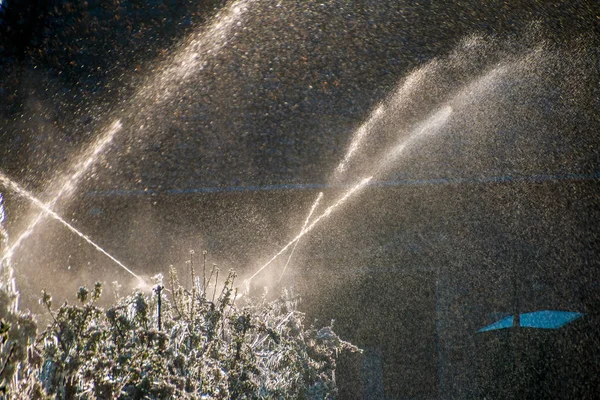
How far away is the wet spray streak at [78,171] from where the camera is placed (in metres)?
2.94

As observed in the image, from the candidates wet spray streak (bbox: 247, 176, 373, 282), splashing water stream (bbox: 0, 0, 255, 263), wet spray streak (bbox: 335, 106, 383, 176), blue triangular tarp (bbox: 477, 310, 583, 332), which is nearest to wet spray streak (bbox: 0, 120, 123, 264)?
splashing water stream (bbox: 0, 0, 255, 263)

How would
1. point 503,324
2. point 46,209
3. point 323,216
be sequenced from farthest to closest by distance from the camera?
point 503,324 → point 323,216 → point 46,209

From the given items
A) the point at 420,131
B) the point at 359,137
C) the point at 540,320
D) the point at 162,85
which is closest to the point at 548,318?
the point at 540,320

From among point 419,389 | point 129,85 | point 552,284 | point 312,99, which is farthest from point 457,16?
point 419,389

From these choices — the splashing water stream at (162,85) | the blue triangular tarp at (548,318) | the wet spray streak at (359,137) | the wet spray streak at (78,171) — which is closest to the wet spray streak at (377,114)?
the wet spray streak at (359,137)

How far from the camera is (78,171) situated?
3066mm

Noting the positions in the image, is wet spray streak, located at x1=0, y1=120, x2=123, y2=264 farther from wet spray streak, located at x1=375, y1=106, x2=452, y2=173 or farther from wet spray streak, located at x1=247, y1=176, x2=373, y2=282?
wet spray streak, located at x1=375, y1=106, x2=452, y2=173

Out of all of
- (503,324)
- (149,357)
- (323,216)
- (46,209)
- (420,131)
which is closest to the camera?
(149,357)

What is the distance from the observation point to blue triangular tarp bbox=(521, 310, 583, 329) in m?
3.44

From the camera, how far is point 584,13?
3576 millimetres

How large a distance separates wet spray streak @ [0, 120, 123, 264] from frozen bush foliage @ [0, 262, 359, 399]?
4.47 feet

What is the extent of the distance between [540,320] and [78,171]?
279 cm

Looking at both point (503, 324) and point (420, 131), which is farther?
point (503, 324)

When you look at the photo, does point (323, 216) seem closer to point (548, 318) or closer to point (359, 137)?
point (359, 137)
